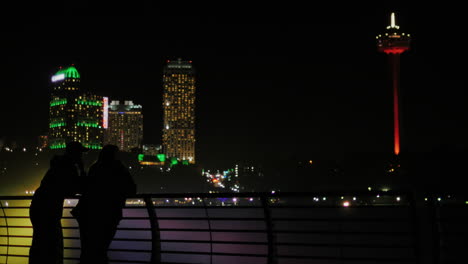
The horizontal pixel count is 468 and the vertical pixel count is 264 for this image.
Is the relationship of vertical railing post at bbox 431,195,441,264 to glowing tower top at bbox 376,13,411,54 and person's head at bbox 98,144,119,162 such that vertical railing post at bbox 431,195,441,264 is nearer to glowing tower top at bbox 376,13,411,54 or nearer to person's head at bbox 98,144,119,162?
person's head at bbox 98,144,119,162

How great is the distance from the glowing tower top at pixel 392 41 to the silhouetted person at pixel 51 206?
128 meters

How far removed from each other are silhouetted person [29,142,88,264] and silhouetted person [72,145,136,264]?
9.1 inches

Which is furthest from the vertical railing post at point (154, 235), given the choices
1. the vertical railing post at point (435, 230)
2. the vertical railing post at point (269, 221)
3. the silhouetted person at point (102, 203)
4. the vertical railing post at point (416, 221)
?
the vertical railing post at point (435, 230)

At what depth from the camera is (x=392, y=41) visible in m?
129

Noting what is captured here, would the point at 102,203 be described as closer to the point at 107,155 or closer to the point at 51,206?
the point at 107,155

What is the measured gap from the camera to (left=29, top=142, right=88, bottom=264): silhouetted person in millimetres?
6613

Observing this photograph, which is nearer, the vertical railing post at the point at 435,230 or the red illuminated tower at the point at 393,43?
the vertical railing post at the point at 435,230

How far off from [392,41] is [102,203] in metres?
128

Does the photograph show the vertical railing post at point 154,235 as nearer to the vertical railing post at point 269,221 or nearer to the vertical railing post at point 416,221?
the vertical railing post at point 269,221

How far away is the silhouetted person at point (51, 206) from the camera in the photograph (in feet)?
21.7

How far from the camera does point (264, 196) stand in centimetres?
647

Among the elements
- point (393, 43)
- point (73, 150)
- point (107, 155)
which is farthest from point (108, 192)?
point (393, 43)

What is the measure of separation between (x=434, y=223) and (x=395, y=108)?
117775 millimetres

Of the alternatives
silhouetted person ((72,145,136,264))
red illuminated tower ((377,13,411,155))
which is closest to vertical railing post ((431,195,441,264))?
silhouetted person ((72,145,136,264))
